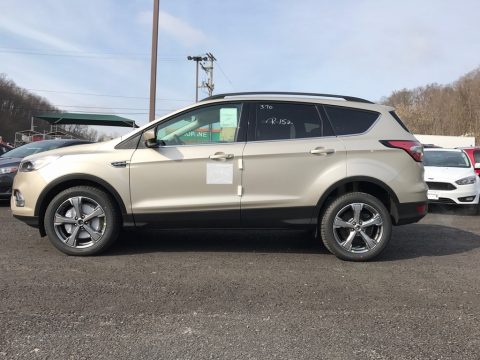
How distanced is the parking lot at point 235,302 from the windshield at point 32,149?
4175 millimetres

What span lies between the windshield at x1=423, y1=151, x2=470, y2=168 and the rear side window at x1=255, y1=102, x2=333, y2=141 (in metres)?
5.84

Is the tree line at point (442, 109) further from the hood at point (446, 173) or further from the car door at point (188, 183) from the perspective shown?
the car door at point (188, 183)

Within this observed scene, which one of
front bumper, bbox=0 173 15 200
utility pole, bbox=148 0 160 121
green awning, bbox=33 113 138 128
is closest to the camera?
front bumper, bbox=0 173 15 200

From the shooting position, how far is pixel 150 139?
4977mm

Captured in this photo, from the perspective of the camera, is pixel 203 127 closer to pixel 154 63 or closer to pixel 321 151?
pixel 321 151

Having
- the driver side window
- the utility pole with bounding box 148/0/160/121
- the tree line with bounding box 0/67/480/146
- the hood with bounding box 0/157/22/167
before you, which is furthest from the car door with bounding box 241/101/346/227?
the tree line with bounding box 0/67/480/146

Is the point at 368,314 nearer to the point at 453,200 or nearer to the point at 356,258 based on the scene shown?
the point at 356,258

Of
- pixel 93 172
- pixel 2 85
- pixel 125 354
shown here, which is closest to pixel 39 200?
pixel 93 172

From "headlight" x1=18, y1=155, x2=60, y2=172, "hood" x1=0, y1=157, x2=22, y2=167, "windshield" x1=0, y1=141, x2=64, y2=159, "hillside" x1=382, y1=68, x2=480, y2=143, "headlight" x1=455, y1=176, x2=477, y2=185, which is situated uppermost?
"hillside" x1=382, y1=68, x2=480, y2=143

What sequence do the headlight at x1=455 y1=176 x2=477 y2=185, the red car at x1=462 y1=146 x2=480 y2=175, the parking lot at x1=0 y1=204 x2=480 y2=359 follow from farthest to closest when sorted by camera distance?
the red car at x1=462 y1=146 x2=480 y2=175, the headlight at x1=455 y1=176 x2=477 y2=185, the parking lot at x1=0 y1=204 x2=480 y2=359

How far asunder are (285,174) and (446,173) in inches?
226

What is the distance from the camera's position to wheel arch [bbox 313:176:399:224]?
5059 millimetres

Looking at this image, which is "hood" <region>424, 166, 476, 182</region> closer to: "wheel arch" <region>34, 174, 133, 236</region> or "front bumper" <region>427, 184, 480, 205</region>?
"front bumper" <region>427, 184, 480, 205</region>

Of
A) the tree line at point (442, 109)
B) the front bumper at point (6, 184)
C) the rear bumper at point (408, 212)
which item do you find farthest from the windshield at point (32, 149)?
the tree line at point (442, 109)
